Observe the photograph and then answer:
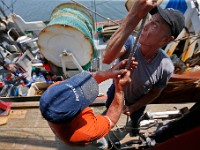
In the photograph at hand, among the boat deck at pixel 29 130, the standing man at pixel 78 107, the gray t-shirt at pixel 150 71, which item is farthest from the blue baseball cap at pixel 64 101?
the boat deck at pixel 29 130

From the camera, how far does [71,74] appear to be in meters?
5.58

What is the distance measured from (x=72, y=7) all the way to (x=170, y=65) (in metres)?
3.84

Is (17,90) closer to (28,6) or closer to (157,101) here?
(157,101)

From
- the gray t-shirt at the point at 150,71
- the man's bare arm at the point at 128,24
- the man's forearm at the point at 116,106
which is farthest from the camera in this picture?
the gray t-shirt at the point at 150,71

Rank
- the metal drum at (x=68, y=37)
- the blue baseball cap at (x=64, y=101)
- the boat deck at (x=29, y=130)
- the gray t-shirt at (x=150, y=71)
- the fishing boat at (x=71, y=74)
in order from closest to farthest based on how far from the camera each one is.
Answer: the blue baseball cap at (x=64, y=101) → the gray t-shirt at (x=150, y=71) → the fishing boat at (x=71, y=74) → the boat deck at (x=29, y=130) → the metal drum at (x=68, y=37)

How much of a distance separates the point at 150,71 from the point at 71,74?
Result: 3.68 meters

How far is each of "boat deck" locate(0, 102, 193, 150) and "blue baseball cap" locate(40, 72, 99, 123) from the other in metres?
1.80

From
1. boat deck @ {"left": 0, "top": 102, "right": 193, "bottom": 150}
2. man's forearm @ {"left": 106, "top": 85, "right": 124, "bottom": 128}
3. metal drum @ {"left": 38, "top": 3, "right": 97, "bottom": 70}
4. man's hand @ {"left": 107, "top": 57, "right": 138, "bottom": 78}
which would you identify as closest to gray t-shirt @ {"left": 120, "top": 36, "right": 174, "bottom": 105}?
man's hand @ {"left": 107, "top": 57, "right": 138, "bottom": 78}

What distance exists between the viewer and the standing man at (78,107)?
1398mm

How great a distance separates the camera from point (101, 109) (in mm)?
3596

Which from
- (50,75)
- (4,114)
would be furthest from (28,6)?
(4,114)

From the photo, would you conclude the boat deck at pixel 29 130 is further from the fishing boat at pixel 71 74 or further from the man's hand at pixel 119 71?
the man's hand at pixel 119 71

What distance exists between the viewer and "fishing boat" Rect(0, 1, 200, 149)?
296 cm

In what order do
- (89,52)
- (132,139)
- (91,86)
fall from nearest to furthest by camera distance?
(91,86), (132,139), (89,52)
